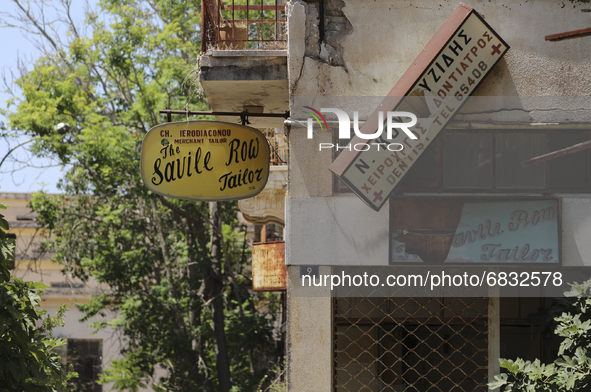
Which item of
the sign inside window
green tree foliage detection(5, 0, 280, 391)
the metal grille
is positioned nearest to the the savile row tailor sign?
the sign inside window

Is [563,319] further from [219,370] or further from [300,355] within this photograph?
[219,370]

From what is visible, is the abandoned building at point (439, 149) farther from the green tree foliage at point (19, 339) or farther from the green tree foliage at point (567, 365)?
the green tree foliage at point (19, 339)

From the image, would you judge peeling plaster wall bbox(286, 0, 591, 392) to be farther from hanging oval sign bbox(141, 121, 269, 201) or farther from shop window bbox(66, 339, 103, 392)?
shop window bbox(66, 339, 103, 392)

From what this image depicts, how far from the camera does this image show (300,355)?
566 centimetres

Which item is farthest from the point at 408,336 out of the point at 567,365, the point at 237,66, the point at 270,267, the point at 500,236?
the point at 237,66

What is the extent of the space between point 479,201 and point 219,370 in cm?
1301

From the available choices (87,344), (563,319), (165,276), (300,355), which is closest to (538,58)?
(563,319)

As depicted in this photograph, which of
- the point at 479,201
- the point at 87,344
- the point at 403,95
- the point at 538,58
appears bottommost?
the point at 87,344

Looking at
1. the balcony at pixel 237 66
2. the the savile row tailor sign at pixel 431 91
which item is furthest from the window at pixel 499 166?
the balcony at pixel 237 66

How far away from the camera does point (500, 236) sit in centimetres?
570

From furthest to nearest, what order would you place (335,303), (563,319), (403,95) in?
1. (335,303)
2. (403,95)
3. (563,319)

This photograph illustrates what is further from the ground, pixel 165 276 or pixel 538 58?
pixel 538 58

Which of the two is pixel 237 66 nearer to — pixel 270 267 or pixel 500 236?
pixel 500 236

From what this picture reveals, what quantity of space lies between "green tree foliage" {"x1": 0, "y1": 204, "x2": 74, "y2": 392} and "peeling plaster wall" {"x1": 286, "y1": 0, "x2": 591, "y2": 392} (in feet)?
6.89
